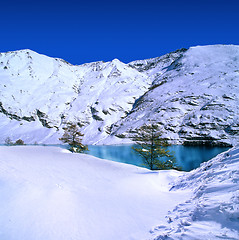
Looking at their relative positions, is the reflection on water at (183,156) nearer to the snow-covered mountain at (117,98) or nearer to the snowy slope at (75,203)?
the snowy slope at (75,203)

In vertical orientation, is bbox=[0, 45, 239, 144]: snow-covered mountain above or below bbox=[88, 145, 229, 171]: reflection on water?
above

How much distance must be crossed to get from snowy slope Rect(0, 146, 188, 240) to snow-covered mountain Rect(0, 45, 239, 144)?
63395 mm

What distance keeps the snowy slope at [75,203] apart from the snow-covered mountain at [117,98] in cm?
6339

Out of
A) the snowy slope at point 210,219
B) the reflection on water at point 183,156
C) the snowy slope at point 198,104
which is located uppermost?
the snowy slope at point 198,104

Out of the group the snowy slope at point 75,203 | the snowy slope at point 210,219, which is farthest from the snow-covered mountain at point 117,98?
the snowy slope at point 210,219

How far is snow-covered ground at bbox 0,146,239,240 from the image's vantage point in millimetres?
3260

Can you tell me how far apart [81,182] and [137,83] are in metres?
126

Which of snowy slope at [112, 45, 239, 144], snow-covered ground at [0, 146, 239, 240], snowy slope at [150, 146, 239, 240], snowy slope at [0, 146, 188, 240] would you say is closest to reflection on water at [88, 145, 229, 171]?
snowy slope at [0, 146, 188, 240]

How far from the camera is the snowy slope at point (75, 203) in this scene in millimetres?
3957

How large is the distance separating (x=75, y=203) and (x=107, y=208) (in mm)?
1111

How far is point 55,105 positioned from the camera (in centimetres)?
11731

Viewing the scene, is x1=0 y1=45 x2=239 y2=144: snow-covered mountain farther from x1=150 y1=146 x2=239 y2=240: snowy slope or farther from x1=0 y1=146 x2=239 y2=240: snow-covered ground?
x1=150 y1=146 x2=239 y2=240: snowy slope

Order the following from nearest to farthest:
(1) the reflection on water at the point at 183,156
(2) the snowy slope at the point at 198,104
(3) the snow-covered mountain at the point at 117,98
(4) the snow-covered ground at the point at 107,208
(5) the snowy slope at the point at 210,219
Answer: (5) the snowy slope at the point at 210,219
(4) the snow-covered ground at the point at 107,208
(1) the reflection on water at the point at 183,156
(2) the snowy slope at the point at 198,104
(3) the snow-covered mountain at the point at 117,98

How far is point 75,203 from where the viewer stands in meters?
5.27
